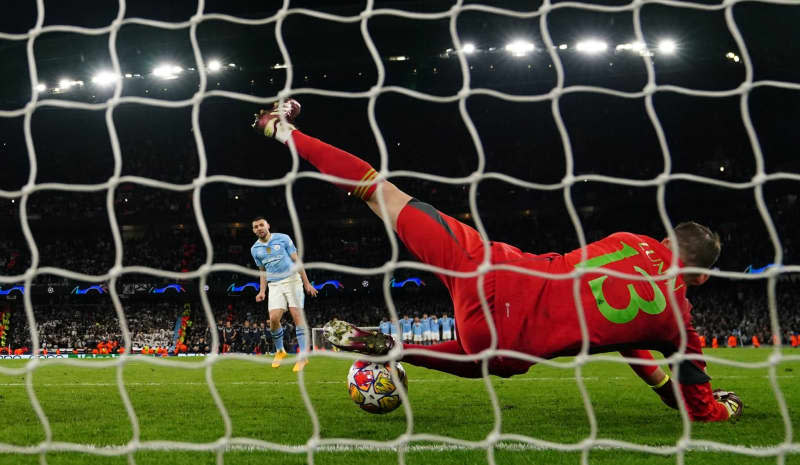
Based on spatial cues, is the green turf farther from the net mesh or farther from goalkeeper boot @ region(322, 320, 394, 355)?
goalkeeper boot @ region(322, 320, 394, 355)

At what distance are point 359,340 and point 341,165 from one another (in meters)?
0.97

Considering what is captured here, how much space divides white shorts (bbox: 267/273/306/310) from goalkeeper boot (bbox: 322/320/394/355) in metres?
4.65

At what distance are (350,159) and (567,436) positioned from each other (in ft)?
6.40

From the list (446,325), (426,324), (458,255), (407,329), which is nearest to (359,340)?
(458,255)

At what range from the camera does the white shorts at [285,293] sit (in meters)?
8.29

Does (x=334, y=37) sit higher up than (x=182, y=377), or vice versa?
(x=334, y=37)

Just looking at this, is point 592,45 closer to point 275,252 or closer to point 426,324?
point 426,324

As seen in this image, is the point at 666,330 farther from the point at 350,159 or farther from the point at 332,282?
the point at 332,282

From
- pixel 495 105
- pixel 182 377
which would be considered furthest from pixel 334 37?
pixel 182 377

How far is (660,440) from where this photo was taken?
3.59 metres

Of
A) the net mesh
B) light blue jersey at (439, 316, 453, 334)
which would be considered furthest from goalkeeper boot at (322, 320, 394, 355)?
light blue jersey at (439, 316, 453, 334)

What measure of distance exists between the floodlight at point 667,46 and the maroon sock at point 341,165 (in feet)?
61.8

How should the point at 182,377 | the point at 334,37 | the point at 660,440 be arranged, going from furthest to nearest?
the point at 334,37, the point at 182,377, the point at 660,440

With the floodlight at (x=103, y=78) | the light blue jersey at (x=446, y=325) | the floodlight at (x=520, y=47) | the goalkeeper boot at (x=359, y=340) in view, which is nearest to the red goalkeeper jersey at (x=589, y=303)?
the goalkeeper boot at (x=359, y=340)
